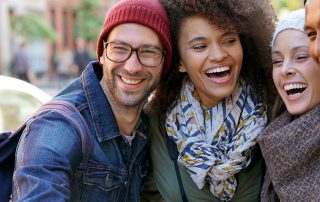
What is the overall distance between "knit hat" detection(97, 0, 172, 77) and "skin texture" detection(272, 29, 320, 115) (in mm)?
641

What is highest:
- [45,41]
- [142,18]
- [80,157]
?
[45,41]

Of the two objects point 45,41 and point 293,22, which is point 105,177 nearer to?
point 293,22

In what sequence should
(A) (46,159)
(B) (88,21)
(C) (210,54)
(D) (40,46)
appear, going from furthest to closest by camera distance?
1. (B) (88,21)
2. (D) (40,46)
3. (C) (210,54)
4. (A) (46,159)

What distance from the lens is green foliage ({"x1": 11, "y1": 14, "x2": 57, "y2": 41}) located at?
69.9ft

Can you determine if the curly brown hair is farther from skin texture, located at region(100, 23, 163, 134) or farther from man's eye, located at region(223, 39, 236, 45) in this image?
skin texture, located at region(100, 23, 163, 134)

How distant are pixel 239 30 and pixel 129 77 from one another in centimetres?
74

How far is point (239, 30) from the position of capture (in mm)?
3154

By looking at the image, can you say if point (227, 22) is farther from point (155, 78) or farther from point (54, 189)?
point (54, 189)

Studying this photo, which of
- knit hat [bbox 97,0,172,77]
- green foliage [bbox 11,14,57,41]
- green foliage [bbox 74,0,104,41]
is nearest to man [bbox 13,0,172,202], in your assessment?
knit hat [bbox 97,0,172,77]

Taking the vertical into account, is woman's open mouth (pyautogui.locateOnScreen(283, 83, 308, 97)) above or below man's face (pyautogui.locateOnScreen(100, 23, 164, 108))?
below

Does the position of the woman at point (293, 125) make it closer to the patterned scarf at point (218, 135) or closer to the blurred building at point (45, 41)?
the patterned scarf at point (218, 135)

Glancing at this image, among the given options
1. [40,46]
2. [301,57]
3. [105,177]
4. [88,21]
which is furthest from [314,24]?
[88,21]

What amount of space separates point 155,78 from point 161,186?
70 cm

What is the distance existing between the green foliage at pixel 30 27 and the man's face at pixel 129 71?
19.0 metres
